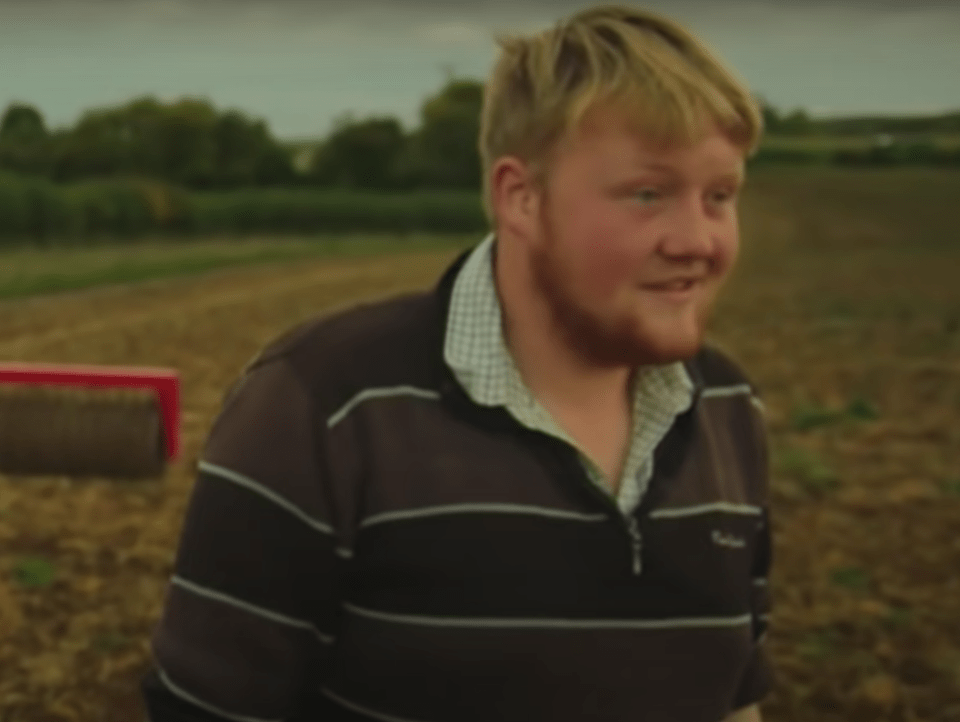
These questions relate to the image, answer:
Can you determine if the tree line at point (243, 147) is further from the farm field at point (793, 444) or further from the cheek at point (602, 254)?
the cheek at point (602, 254)

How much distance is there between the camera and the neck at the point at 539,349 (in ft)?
2.17

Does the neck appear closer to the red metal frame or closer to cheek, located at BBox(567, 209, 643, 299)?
cheek, located at BBox(567, 209, 643, 299)

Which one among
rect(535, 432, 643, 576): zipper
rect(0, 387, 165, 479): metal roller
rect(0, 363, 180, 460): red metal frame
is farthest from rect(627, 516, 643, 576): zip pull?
rect(0, 387, 165, 479): metal roller

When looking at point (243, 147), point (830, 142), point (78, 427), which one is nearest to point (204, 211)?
point (243, 147)

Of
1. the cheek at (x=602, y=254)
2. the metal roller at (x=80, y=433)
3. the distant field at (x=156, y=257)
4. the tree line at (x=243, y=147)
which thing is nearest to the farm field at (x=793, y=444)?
the distant field at (x=156, y=257)

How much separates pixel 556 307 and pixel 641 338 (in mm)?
39

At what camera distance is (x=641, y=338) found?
637 mm

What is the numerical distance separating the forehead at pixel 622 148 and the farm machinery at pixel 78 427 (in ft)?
2.61

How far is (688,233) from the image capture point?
0.63m

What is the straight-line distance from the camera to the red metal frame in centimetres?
128

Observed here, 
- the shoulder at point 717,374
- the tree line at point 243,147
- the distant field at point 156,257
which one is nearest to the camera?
the shoulder at point 717,374

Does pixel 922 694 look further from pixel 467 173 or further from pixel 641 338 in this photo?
pixel 641 338

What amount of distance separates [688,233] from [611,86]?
0.22ft

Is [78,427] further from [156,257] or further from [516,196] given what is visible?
[516,196]
